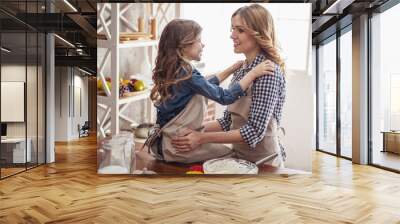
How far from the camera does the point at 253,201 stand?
439 centimetres

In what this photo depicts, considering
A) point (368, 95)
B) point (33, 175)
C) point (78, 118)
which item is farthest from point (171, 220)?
point (78, 118)

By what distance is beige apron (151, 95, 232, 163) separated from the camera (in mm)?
5840

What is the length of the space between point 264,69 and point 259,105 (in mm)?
542

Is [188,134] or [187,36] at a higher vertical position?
[187,36]

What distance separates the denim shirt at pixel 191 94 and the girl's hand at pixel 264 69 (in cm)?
32

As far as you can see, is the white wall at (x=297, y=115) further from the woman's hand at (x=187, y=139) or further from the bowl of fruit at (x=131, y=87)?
the bowl of fruit at (x=131, y=87)

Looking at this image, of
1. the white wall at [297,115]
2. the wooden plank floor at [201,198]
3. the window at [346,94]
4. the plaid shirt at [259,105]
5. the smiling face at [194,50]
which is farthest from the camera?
the window at [346,94]

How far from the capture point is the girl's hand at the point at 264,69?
5769 millimetres

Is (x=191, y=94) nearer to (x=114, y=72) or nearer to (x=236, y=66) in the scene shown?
(x=236, y=66)

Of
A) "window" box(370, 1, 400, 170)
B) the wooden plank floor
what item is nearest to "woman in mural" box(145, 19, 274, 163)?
the wooden plank floor

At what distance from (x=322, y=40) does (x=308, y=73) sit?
13.1 feet

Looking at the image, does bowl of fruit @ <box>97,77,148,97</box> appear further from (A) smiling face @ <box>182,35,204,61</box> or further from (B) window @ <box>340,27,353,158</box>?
(B) window @ <box>340,27,353,158</box>

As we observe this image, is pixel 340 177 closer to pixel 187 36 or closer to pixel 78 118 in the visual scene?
pixel 187 36

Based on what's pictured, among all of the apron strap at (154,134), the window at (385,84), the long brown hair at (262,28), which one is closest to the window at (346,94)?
the window at (385,84)
